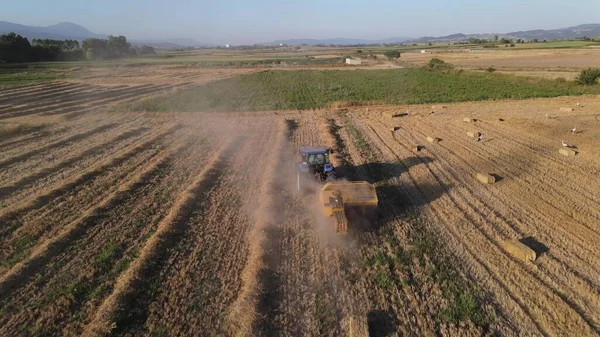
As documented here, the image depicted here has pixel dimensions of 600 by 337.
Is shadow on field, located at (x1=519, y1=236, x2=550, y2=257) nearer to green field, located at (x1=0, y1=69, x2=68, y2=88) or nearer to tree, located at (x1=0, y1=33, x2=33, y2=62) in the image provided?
green field, located at (x1=0, y1=69, x2=68, y2=88)

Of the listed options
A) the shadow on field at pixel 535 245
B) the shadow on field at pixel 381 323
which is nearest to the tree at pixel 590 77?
the shadow on field at pixel 535 245

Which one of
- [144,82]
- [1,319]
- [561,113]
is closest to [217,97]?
[144,82]

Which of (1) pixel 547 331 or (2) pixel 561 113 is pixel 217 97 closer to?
(2) pixel 561 113

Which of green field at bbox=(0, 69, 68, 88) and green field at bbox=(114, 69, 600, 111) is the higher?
green field at bbox=(0, 69, 68, 88)

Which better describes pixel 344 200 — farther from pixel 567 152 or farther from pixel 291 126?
pixel 291 126

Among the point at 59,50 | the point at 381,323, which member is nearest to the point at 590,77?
the point at 381,323

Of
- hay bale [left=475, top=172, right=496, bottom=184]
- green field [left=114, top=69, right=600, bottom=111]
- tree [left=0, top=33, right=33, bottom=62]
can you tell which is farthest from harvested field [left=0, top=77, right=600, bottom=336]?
tree [left=0, top=33, right=33, bottom=62]

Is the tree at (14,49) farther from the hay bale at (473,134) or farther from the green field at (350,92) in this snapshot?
the hay bale at (473,134)
